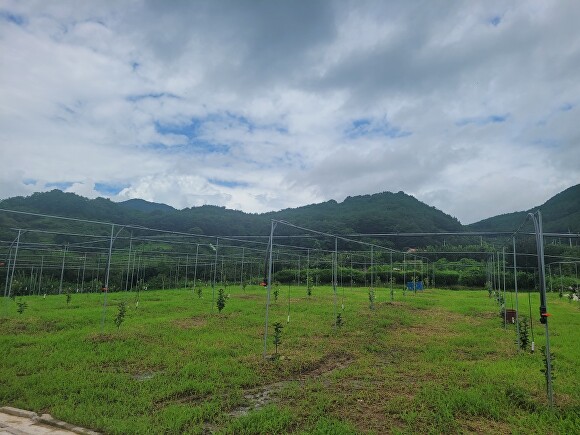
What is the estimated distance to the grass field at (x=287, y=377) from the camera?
5.42m

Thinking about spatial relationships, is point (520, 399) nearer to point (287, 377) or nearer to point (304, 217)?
point (287, 377)

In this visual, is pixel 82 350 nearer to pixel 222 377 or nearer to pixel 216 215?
pixel 222 377

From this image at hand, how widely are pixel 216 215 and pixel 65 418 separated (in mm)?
42080

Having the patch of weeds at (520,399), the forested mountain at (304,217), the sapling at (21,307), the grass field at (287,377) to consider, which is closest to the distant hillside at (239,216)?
the forested mountain at (304,217)

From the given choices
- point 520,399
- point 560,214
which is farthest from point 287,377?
point 560,214

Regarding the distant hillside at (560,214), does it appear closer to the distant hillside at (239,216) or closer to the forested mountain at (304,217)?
the forested mountain at (304,217)

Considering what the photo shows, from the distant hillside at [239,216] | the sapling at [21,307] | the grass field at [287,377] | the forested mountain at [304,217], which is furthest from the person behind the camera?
the distant hillside at [239,216]

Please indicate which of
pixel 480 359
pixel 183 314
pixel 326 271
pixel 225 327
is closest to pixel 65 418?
pixel 225 327

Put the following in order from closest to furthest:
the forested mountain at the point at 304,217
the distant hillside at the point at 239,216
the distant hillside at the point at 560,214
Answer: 1. the forested mountain at the point at 304,217
2. the distant hillside at the point at 239,216
3. the distant hillside at the point at 560,214

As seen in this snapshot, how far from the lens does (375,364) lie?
8633mm

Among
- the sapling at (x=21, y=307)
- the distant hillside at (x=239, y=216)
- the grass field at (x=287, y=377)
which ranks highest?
the distant hillside at (x=239, y=216)

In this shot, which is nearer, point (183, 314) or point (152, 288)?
point (183, 314)

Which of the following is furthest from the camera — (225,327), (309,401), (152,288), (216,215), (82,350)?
(216,215)

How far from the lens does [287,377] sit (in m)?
7.68
